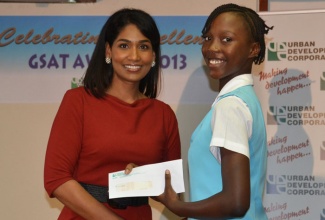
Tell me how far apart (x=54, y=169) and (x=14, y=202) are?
5.39 feet

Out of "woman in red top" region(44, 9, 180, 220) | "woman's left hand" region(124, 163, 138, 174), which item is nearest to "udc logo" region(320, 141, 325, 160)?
"woman in red top" region(44, 9, 180, 220)

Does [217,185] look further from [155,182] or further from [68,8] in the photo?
[68,8]

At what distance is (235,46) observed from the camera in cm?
185

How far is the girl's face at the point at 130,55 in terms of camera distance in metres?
2.47

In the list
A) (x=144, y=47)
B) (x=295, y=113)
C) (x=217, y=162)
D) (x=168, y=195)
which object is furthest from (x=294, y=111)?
(x=217, y=162)

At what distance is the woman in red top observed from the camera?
233 centimetres

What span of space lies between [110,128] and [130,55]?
328 mm

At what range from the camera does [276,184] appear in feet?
11.3

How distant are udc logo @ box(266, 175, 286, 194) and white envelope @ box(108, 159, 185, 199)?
147 centimetres

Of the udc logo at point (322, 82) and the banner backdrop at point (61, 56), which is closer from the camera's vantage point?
the udc logo at point (322, 82)

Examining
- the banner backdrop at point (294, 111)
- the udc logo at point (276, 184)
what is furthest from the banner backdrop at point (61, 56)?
the udc logo at point (276, 184)

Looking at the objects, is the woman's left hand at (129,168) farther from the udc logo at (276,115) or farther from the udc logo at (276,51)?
the udc logo at (276,51)

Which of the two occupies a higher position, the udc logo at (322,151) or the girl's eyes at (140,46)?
the girl's eyes at (140,46)

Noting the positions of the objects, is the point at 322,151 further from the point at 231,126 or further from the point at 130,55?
the point at 231,126
